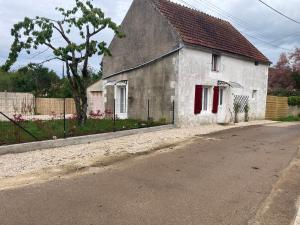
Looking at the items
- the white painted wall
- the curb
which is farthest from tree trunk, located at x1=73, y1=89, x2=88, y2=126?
the white painted wall

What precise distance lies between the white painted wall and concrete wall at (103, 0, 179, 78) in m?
1.42

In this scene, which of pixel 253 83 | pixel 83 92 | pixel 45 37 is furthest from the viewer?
pixel 253 83

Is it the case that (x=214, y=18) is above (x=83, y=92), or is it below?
above

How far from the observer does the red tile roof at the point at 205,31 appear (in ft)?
60.0

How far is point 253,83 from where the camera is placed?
2334 cm

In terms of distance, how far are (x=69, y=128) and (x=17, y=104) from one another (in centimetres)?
1370

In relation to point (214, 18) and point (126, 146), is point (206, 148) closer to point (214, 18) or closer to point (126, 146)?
point (126, 146)

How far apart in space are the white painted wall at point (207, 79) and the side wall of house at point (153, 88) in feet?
1.59

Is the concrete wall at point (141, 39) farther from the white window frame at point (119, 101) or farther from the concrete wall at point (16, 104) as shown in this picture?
the concrete wall at point (16, 104)

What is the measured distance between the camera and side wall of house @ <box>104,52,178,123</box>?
57.6 feet

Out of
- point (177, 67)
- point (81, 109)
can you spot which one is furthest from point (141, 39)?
point (81, 109)

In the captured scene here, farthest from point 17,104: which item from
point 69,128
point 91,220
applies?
point 91,220

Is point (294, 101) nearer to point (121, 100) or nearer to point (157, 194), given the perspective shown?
point (121, 100)

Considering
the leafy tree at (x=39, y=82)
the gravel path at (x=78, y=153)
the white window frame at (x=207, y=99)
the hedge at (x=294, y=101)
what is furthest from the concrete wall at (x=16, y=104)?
the hedge at (x=294, y=101)
